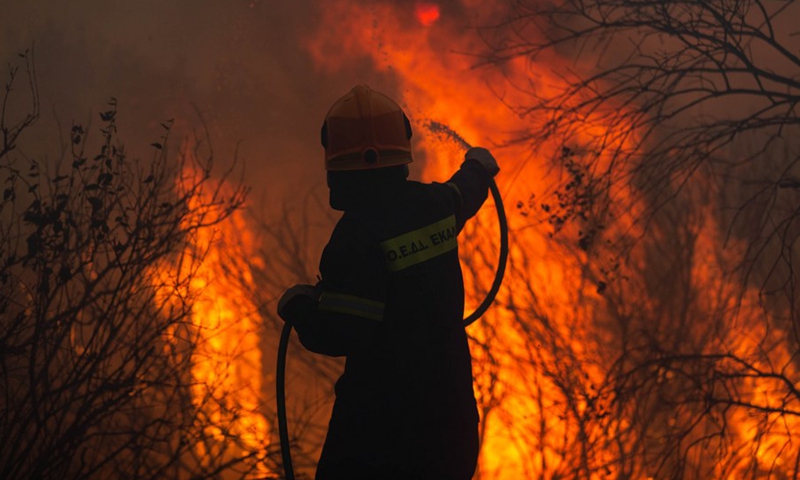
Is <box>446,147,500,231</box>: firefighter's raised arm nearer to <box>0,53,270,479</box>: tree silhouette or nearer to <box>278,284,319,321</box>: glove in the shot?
<box>278,284,319,321</box>: glove

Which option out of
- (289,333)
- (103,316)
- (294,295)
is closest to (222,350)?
(103,316)

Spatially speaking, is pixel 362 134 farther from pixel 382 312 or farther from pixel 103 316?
pixel 103 316

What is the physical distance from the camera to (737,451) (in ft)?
22.6

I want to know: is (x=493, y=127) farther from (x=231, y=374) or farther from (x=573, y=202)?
(x=231, y=374)

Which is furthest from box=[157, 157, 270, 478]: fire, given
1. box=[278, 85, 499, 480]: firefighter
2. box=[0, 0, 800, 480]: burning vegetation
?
box=[278, 85, 499, 480]: firefighter

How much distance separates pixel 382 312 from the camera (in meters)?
3.68

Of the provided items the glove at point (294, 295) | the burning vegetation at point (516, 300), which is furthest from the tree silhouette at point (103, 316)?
the glove at point (294, 295)

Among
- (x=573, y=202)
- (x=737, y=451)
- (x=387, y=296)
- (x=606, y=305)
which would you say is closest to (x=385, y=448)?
(x=387, y=296)

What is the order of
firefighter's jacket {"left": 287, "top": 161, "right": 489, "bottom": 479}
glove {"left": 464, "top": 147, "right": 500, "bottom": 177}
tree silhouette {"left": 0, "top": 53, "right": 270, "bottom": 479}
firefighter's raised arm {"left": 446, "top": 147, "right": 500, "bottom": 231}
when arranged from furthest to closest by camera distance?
1. tree silhouette {"left": 0, "top": 53, "right": 270, "bottom": 479}
2. glove {"left": 464, "top": 147, "right": 500, "bottom": 177}
3. firefighter's raised arm {"left": 446, "top": 147, "right": 500, "bottom": 231}
4. firefighter's jacket {"left": 287, "top": 161, "right": 489, "bottom": 479}

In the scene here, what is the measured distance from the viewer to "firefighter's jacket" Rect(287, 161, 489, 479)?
366cm

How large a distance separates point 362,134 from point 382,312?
26.8 inches

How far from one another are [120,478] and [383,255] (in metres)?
4.42

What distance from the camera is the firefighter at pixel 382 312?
12.0 ft

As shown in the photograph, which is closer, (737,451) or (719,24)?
(719,24)
